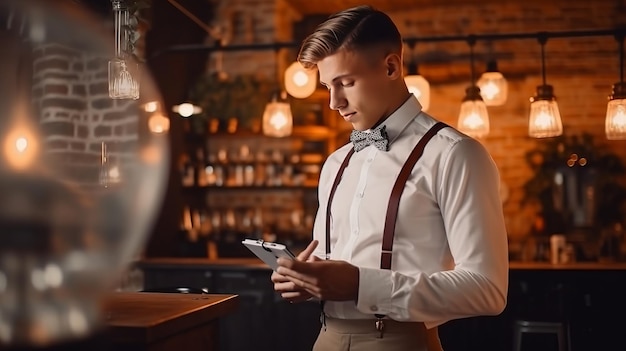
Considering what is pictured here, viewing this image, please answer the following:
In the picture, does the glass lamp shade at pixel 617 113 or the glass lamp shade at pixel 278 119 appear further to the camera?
the glass lamp shade at pixel 278 119

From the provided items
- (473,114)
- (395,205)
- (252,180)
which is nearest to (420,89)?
(473,114)

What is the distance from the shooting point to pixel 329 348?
2117 mm

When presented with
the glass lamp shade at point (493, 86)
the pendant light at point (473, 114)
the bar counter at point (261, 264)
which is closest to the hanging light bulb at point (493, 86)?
the glass lamp shade at point (493, 86)

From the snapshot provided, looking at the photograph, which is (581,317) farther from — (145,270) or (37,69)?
(37,69)

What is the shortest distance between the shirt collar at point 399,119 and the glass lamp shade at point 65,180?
86 centimetres

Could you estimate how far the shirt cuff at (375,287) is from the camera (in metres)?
1.91

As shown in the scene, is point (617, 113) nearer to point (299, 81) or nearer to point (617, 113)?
point (617, 113)

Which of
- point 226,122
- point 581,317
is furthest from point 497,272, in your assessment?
point 226,122

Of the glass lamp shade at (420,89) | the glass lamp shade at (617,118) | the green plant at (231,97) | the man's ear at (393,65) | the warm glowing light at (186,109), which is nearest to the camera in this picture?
the man's ear at (393,65)

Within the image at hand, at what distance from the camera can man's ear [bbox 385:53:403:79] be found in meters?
2.12

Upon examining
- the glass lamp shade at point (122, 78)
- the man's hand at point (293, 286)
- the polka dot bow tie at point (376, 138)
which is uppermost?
the glass lamp shade at point (122, 78)

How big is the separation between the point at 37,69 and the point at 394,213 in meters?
3.69

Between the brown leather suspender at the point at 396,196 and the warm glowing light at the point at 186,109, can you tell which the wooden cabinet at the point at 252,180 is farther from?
the brown leather suspender at the point at 396,196

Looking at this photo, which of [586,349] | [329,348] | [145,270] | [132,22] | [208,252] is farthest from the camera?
[208,252]
